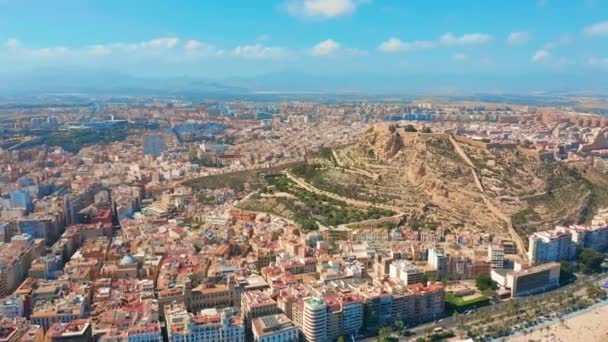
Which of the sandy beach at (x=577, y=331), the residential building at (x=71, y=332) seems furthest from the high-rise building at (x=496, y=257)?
the residential building at (x=71, y=332)

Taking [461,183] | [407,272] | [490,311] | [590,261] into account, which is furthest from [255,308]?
[461,183]

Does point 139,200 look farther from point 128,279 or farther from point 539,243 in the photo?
point 539,243

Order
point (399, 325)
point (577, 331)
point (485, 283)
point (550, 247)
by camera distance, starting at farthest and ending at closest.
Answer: point (550, 247) < point (485, 283) < point (577, 331) < point (399, 325)

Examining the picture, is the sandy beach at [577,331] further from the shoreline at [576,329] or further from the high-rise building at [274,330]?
the high-rise building at [274,330]

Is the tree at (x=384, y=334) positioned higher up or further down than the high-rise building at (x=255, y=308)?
further down

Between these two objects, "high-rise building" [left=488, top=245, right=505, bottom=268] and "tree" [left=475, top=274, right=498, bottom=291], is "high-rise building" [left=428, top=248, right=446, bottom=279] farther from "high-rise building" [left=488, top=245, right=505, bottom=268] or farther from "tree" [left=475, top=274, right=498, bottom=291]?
"high-rise building" [left=488, top=245, right=505, bottom=268]

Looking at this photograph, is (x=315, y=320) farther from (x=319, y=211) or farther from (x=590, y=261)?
(x=590, y=261)

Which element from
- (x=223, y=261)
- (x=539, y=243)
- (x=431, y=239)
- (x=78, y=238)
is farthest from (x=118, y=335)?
(x=539, y=243)
